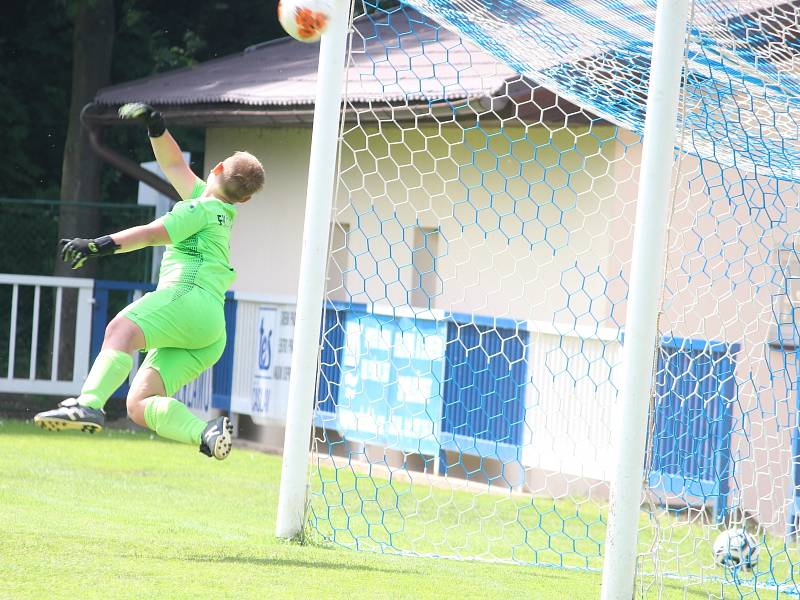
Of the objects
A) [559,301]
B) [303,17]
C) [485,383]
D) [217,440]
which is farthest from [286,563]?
[559,301]

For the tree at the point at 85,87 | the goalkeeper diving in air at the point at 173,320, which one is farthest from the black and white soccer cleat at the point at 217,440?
the tree at the point at 85,87

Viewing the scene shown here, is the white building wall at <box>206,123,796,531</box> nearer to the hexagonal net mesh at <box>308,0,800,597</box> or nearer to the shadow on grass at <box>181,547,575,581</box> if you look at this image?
the hexagonal net mesh at <box>308,0,800,597</box>

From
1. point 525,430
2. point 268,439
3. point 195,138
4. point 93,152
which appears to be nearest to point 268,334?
point 268,439

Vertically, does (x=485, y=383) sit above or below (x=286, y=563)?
above

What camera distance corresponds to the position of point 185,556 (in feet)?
20.1

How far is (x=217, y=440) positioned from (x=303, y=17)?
7.15ft

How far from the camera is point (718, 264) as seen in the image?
33.6ft

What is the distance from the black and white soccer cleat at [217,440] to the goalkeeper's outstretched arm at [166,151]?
4.50 ft

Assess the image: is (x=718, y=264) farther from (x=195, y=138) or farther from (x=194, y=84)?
(x=195, y=138)

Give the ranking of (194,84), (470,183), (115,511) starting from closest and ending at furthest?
1. (115,511)
2. (470,183)
3. (194,84)

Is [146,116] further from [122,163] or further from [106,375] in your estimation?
[122,163]

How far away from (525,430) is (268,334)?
336cm

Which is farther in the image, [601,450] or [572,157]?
[572,157]

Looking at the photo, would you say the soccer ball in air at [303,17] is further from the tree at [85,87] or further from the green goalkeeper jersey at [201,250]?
the tree at [85,87]
